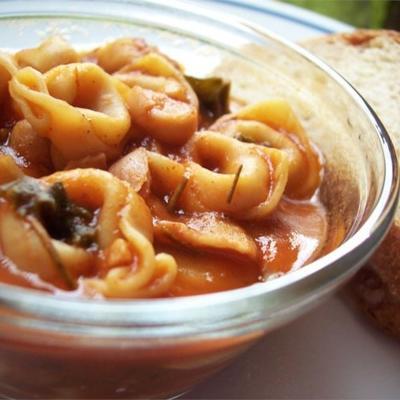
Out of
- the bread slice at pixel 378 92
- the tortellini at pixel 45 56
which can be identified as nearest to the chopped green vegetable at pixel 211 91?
the tortellini at pixel 45 56

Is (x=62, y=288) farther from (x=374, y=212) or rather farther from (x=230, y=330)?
(x=374, y=212)

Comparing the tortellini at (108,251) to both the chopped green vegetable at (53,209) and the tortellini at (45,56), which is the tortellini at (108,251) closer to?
the chopped green vegetable at (53,209)

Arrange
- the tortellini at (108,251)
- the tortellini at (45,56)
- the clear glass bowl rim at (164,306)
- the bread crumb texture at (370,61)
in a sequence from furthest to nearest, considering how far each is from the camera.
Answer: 1. the bread crumb texture at (370,61)
2. the tortellini at (45,56)
3. the tortellini at (108,251)
4. the clear glass bowl rim at (164,306)

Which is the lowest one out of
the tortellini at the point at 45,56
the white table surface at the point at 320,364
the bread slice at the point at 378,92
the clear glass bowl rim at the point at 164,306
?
the white table surface at the point at 320,364

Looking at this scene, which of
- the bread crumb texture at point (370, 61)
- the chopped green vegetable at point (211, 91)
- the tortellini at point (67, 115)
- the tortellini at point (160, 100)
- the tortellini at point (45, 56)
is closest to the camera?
the tortellini at point (67, 115)

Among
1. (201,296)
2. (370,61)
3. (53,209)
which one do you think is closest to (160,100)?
(53,209)

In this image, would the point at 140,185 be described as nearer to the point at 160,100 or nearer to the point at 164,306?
the point at 160,100

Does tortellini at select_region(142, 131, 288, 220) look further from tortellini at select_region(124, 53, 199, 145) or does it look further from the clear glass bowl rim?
the clear glass bowl rim

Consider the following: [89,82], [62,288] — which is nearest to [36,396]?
[62,288]

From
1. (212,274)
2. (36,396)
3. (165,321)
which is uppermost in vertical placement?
(165,321)
